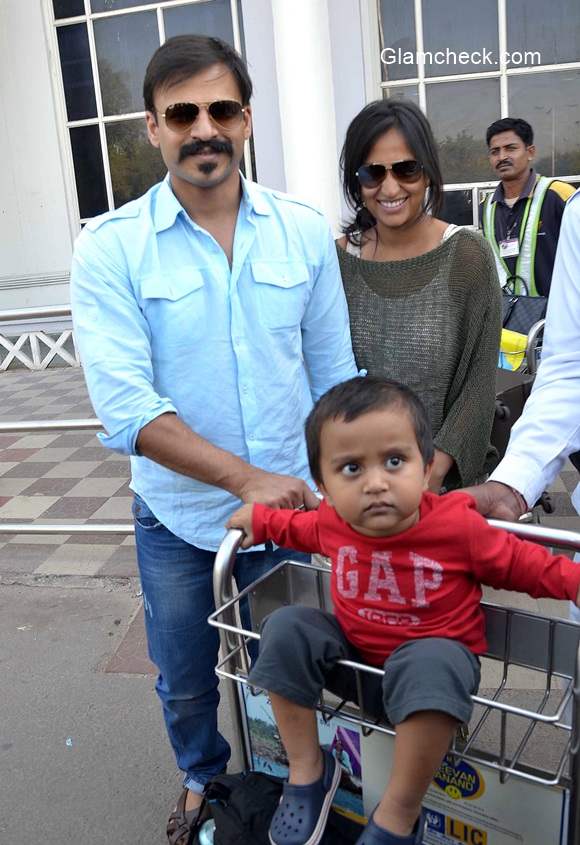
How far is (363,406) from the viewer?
143 cm

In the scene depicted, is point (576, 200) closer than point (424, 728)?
No

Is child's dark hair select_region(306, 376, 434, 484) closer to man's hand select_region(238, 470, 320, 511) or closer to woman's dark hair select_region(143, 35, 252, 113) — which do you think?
man's hand select_region(238, 470, 320, 511)

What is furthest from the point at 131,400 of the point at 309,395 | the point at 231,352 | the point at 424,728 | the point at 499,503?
the point at 424,728

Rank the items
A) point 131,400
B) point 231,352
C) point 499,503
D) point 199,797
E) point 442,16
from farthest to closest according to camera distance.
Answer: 1. point 442,16
2. point 199,797
3. point 231,352
4. point 131,400
5. point 499,503

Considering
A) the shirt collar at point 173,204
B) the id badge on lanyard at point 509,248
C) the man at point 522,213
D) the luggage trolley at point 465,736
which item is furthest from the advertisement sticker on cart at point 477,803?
the id badge on lanyard at point 509,248

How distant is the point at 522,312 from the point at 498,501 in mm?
2631

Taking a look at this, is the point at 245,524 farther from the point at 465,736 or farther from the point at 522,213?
the point at 522,213

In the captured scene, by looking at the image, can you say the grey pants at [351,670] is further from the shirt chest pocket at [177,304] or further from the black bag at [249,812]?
the shirt chest pocket at [177,304]

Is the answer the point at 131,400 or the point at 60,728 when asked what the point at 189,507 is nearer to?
the point at 131,400

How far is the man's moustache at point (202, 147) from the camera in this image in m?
1.86

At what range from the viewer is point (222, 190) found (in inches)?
77.8

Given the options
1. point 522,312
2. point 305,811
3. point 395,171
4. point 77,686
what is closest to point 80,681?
point 77,686

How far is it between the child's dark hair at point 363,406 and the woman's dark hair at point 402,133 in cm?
89

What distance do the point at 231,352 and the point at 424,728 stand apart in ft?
3.24
